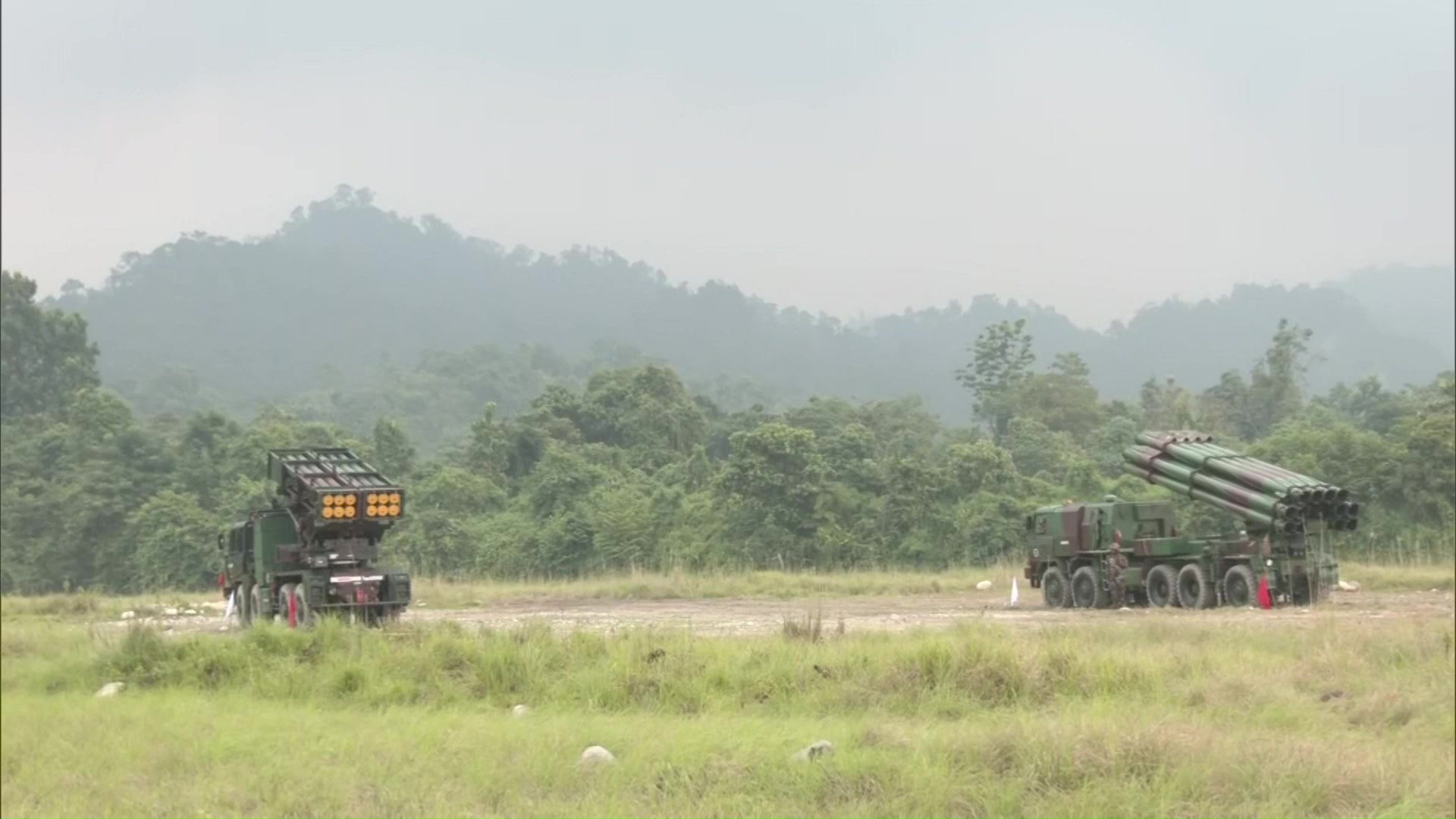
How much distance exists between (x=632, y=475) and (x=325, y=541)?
2327 centimetres

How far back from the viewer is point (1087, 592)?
2528 centimetres

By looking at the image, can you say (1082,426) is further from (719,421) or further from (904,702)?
(904,702)

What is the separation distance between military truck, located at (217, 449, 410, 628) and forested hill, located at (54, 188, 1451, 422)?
102 ft

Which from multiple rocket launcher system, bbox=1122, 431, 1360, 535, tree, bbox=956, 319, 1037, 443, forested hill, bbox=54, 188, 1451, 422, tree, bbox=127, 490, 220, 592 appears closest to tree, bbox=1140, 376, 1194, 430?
tree, bbox=956, 319, 1037, 443

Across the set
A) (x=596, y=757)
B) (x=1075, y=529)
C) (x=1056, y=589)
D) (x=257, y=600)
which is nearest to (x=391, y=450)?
(x=257, y=600)

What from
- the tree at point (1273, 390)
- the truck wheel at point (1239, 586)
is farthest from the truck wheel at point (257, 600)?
the tree at point (1273, 390)

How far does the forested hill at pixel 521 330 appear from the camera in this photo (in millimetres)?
75188

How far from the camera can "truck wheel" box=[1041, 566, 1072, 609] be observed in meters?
25.9

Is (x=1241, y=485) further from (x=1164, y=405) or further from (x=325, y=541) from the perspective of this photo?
(x=1164, y=405)

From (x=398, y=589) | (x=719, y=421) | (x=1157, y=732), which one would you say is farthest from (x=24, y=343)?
(x=1157, y=732)

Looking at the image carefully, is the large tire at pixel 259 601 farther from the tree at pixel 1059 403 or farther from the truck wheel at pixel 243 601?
the tree at pixel 1059 403

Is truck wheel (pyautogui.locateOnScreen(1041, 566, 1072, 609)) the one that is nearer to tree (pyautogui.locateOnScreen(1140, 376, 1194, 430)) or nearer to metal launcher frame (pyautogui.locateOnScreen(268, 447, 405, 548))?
metal launcher frame (pyautogui.locateOnScreen(268, 447, 405, 548))

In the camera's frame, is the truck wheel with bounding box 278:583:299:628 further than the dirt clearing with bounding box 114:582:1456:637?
Yes

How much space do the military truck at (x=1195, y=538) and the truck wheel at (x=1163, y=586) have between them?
0.02 meters
